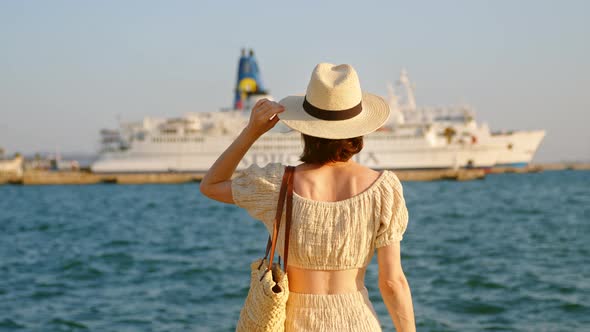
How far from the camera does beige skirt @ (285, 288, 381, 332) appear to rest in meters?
2.20

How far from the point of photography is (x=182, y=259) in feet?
41.8

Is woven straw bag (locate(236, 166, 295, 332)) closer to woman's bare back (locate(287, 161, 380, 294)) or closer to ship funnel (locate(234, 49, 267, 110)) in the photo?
woman's bare back (locate(287, 161, 380, 294))

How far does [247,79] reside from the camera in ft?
248

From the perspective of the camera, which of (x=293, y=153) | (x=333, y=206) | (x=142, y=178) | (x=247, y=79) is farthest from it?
(x=247, y=79)

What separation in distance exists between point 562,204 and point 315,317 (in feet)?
87.5

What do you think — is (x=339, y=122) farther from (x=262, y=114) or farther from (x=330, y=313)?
(x=330, y=313)

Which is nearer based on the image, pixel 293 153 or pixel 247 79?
pixel 293 153

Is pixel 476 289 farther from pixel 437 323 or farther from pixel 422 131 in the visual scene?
pixel 422 131

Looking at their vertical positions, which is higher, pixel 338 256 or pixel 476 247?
pixel 338 256

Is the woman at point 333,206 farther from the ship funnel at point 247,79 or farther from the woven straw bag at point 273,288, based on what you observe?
the ship funnel at point 247,79

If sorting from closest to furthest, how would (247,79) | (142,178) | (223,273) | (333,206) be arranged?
(333,206), (223,273), (142,178), (247,79)

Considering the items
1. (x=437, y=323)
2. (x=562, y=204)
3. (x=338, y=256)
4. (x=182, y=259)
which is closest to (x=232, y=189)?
(x=338, y=256)

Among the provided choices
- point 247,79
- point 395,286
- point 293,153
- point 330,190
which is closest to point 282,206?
point 330,190

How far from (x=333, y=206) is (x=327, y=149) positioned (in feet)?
0.50
